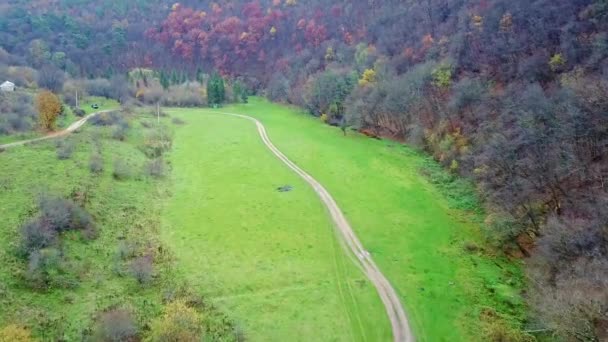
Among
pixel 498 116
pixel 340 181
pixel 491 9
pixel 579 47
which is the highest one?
pixel 491 9

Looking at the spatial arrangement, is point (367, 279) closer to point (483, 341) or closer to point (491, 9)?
point (483, 341)

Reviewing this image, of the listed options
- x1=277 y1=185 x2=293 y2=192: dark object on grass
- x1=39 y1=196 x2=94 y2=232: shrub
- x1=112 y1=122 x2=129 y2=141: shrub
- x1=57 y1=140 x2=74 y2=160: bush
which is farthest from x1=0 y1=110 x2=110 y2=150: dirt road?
x1=277 y1=185 x2=293 y2=192: dark object on grass

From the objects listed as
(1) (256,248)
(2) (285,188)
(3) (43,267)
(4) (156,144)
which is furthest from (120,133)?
(3) (43,267)

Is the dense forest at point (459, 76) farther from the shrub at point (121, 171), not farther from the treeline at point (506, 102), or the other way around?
the shrub at point (121, 171)

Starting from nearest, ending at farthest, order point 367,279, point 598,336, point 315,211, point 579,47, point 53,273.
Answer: point 598,336 → point 53,273 → point 367,279 → point 315,211 → point 579,47

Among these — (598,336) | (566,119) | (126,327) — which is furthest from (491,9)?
(126,327)

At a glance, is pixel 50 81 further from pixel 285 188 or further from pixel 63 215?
pixel 63 215

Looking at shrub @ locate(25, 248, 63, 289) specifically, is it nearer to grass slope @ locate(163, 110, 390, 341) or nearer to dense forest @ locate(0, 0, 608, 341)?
grass slope @ locate(163, 110, 390, 341)
